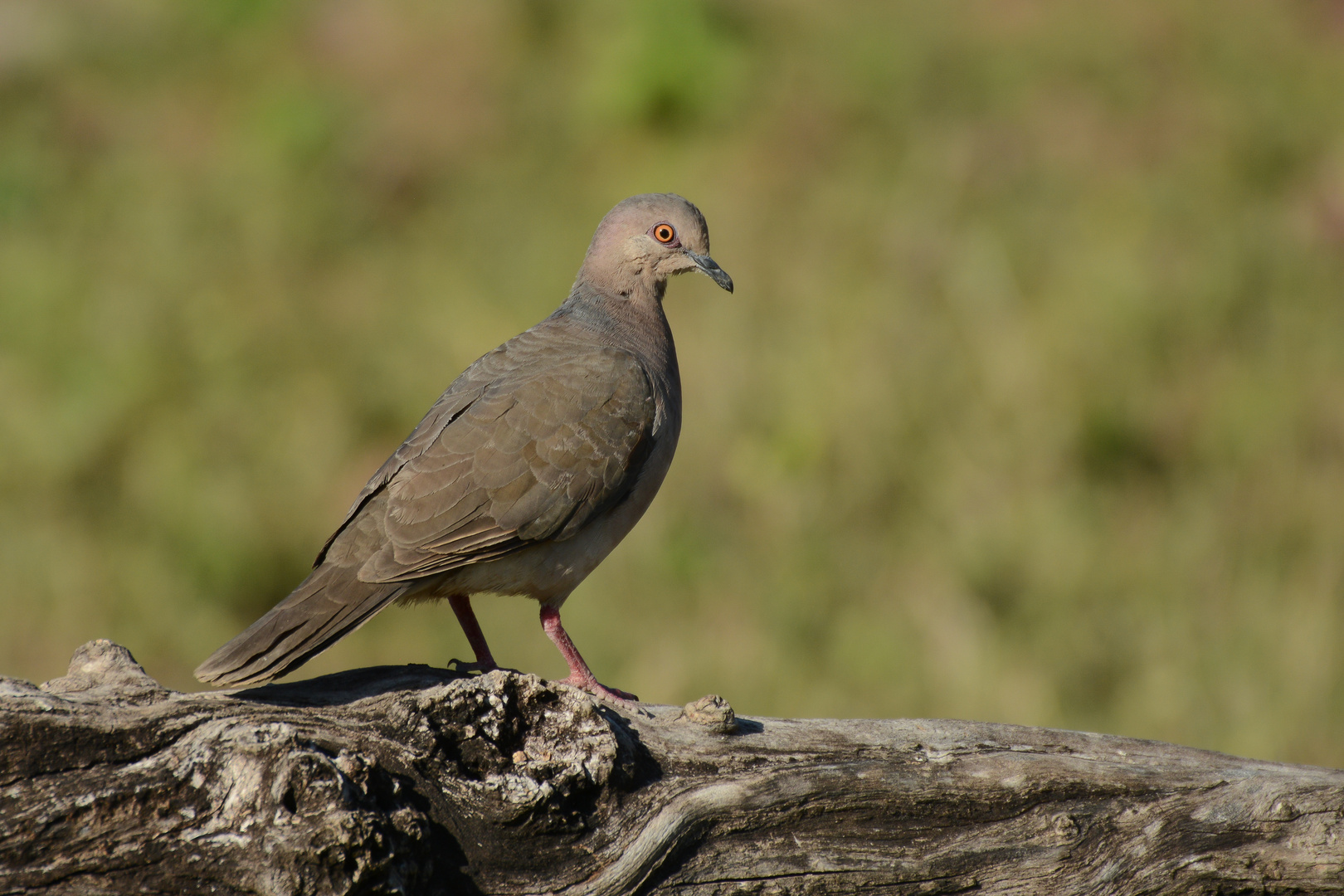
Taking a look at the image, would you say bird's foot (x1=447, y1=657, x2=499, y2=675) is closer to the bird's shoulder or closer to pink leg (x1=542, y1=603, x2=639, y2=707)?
pink leg (x1=542, y1=603, x2=639, y2=707)

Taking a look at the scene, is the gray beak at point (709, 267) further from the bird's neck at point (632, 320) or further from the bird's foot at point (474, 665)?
the bird's foot at point (474, 665)

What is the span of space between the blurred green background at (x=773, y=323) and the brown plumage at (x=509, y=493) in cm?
308

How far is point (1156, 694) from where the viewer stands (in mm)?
7234

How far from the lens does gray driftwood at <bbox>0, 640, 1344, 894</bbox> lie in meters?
2.98

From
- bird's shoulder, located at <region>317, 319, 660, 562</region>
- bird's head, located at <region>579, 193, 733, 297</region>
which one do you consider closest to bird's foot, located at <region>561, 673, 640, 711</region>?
bird's shoulder, located at <region>317, 319, 660, 562</region>

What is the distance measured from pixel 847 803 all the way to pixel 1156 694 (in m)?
4.17

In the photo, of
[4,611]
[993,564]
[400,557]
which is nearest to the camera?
[400,557]

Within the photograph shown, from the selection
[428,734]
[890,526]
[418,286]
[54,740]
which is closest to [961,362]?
[890,526]

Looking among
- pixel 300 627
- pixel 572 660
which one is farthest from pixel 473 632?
pixel 300 627

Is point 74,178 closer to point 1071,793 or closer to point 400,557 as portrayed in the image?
point 400,557

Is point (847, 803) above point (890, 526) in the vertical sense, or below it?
below

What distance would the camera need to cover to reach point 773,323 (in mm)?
9742

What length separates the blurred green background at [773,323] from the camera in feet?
26.1

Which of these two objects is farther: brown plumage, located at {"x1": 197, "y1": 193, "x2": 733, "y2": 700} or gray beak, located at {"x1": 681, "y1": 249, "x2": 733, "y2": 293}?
gray beak, located at {"x1": 681, "y1": 249, "x2": 733, "y2": 293}
